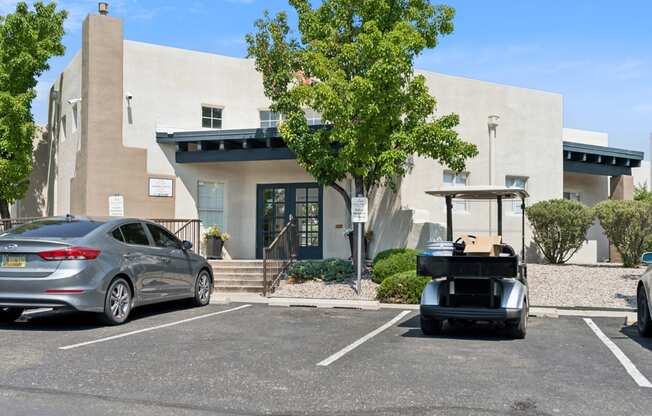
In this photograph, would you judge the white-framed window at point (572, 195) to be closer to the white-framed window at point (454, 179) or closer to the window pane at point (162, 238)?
the white-framed window at point (454, 179)

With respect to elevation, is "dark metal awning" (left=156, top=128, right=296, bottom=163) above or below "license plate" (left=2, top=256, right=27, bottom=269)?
above

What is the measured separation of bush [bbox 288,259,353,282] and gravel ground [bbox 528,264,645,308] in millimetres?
3913

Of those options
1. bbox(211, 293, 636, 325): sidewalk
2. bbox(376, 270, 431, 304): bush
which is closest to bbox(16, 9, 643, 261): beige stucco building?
bbox(376, 270, 431, 304): bush

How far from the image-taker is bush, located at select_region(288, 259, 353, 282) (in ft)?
46.5

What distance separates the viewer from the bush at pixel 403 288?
1214cm

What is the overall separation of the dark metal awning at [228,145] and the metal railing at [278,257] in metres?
2.32

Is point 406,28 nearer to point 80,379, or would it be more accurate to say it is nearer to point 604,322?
point 604,322

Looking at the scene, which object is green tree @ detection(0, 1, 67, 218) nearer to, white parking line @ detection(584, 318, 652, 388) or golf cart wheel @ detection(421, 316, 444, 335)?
golf cart wheel @ detection(421, 316, 444, 335)

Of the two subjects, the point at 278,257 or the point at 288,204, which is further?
the point at 288,204

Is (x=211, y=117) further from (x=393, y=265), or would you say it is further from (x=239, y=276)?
(x=393, y=265)

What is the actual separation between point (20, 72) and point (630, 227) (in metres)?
17.0

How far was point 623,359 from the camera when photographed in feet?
23.5

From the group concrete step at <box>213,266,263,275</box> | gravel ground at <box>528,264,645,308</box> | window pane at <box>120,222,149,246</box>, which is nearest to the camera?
window pane at <box>120,222,149,246</box>

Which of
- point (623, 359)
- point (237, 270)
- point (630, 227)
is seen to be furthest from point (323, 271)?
point (623, 359)
